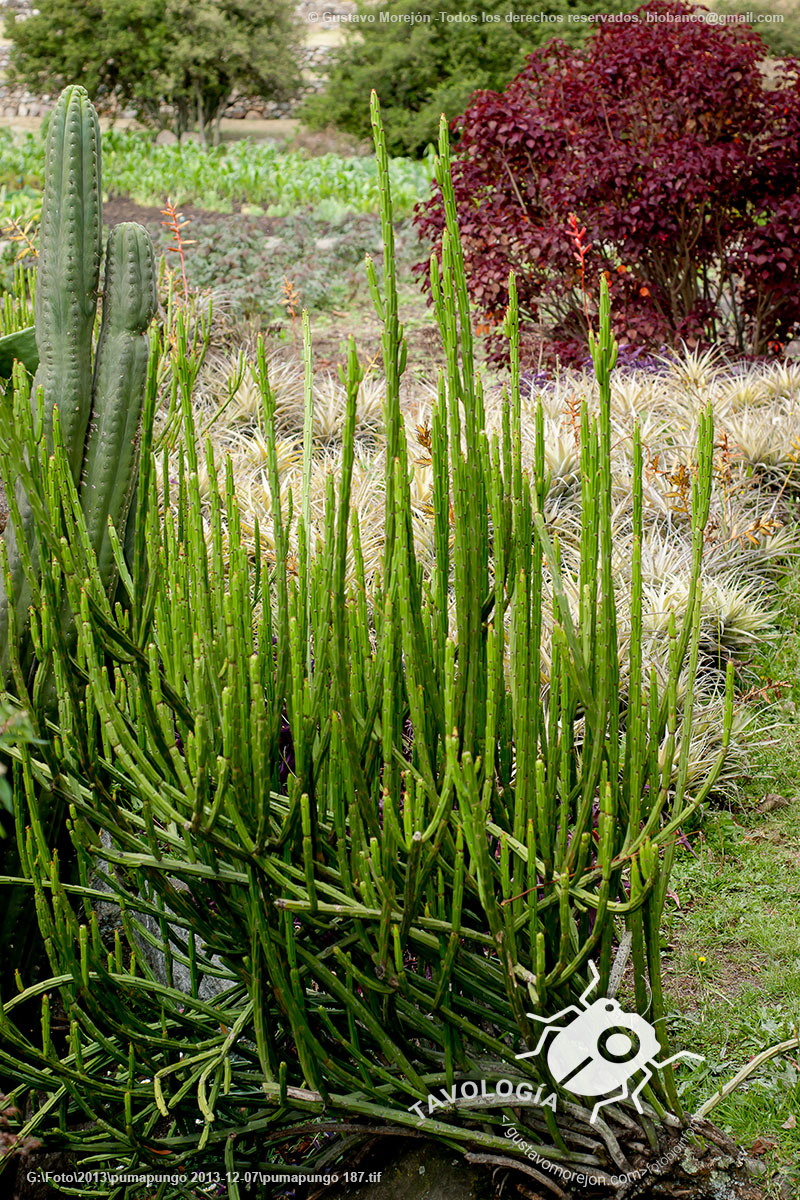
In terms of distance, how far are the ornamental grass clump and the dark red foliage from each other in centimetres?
489

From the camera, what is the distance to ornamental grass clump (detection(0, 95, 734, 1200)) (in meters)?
1.41

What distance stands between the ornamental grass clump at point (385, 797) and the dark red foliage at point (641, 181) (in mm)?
4889

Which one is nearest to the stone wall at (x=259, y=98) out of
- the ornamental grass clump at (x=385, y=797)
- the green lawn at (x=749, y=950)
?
the green lawn at (x=749, y=950)

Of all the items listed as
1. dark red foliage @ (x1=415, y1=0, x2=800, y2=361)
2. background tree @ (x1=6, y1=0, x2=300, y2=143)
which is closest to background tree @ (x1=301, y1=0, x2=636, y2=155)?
background tree @ (x1=6, y1=0, x2=300, y2=143)

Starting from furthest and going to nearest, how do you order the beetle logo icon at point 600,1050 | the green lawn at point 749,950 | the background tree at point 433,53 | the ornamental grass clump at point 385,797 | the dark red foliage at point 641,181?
the background tree at point 433,53
the dark red foliage at point 641,181
the green lawn at point 749,950
the beetle logo icon at point 600,1050
the ornamental grass clump at point 385,797

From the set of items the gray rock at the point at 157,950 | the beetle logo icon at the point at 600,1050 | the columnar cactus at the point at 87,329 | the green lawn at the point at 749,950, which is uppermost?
the columnar cactus at the point at 87,329

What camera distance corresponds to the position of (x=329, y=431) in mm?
5598

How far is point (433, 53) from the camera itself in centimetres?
1839

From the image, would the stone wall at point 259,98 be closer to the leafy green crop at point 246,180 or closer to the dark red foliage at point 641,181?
the leafy green crop at point 246,180

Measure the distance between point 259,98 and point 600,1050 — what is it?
82.9 ft

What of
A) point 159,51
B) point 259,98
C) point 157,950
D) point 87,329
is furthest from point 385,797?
point 259,98

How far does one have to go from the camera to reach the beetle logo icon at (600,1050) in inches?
62.3

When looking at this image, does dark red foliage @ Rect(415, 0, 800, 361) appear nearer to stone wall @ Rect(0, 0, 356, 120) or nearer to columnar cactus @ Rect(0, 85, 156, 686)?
columnar cactus @ Rect(0, 85, 156, 686)

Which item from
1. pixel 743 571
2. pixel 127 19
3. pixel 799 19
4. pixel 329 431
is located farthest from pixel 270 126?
pixel 743 571
